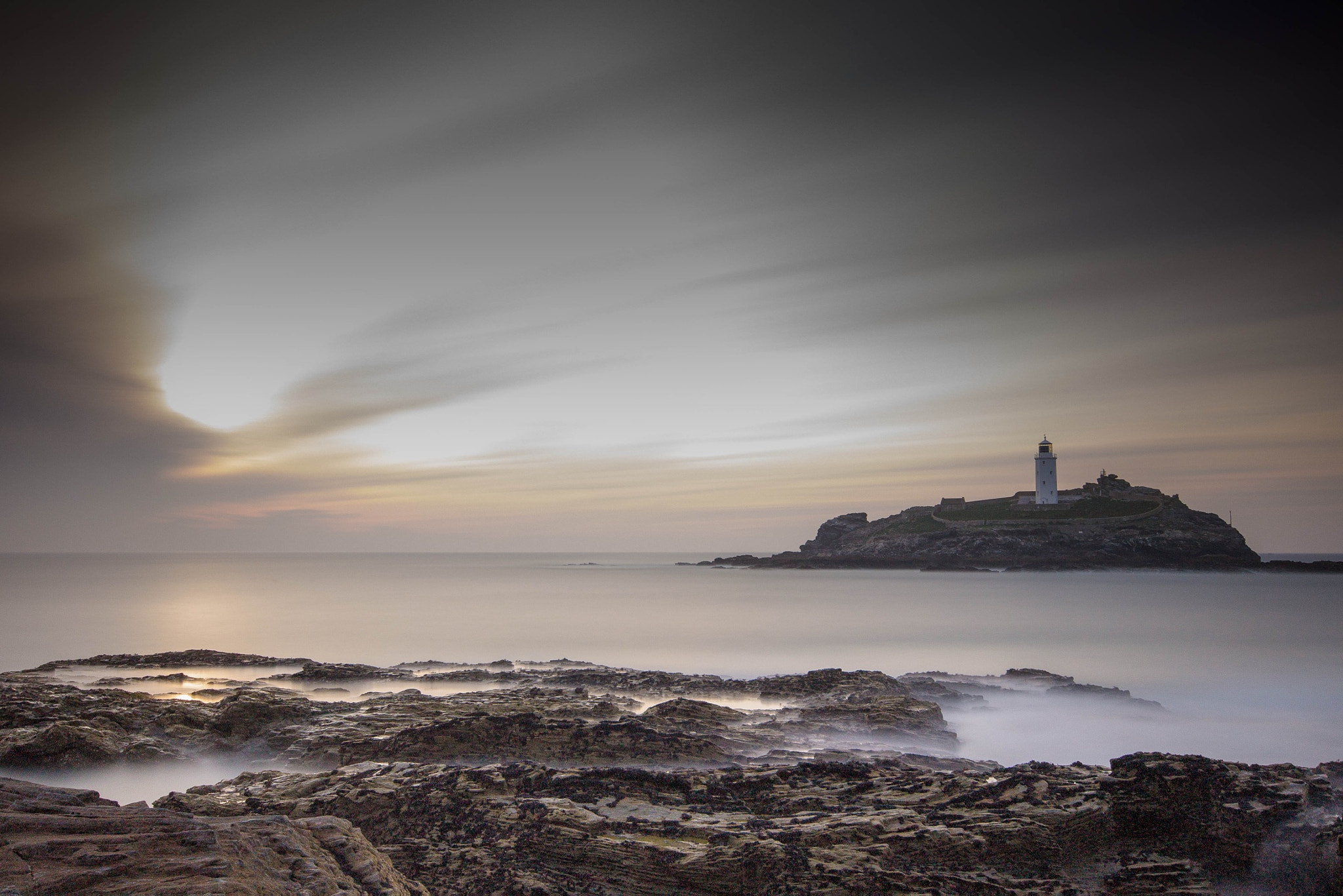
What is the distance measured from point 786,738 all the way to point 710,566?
395 feet

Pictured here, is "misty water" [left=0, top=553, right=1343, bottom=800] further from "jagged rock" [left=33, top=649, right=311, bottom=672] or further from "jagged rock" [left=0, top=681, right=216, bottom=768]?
"jagged rock" [left=33, top=649, right=311, bottom=672]

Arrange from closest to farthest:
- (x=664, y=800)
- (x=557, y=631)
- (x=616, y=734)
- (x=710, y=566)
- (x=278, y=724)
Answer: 1. (x=664, y=800)
2. (x=616, y=734)
3. (x=278, y=724)
4. (x=557, y=631)
5. (x=710, y=566)

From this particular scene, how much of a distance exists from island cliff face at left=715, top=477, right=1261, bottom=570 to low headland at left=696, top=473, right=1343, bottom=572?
10 cm

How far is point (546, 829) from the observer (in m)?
5.62

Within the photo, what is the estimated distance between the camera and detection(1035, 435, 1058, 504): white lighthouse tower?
9669 cm

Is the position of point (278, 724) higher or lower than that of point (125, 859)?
lower

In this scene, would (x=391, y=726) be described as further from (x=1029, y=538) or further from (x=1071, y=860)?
(x=1029, y=538)

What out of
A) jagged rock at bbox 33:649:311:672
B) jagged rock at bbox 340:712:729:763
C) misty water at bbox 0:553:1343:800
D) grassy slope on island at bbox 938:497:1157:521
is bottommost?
misty water at bbox 0:553:1343:800

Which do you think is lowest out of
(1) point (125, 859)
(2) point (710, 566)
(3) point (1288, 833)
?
(2) point (710, 566)

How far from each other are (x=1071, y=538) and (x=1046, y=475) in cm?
1266

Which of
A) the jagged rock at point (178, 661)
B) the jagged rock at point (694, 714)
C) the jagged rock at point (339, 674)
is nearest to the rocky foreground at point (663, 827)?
the jagged rock at point (694, 714)

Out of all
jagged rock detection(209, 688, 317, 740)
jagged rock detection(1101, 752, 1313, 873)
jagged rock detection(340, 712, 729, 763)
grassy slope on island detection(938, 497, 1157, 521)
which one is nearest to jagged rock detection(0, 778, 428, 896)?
jagged rock detection(340, 712, 729, 763)

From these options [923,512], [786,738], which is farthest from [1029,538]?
[786,738]

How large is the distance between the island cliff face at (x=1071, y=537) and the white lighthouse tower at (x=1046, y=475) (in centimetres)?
318
